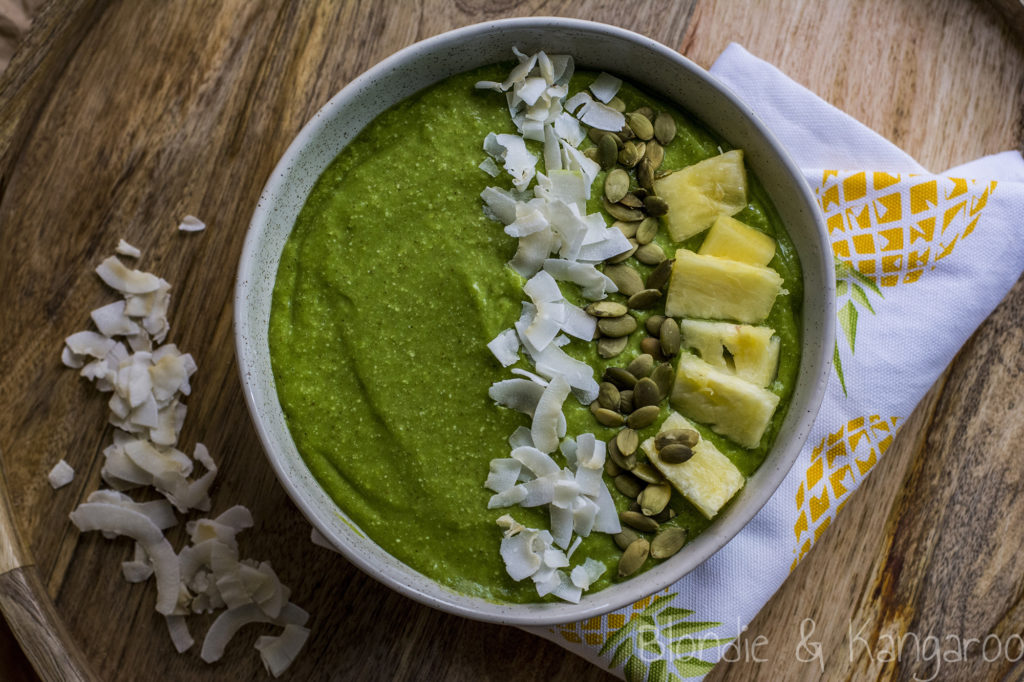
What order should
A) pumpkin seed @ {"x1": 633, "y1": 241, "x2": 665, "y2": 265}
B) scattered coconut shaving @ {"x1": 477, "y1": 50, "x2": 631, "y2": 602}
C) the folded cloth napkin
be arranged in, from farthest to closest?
the folded cloth napkin → pumpkin seed @ {"x1": 633, "y1": 241, "x2": 665, "y2": 265} → scattered coconut shaving @ {"x1": 477, "y1": 50, "x2": 631, "y2": 602}

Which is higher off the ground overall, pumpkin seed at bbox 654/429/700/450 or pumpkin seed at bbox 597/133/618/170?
pumpkin seed at bbox 597/133/618/170

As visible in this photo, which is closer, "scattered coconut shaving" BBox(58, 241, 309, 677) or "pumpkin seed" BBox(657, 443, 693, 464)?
"pumpkin seed" BBox(657, 443, 693, 464)

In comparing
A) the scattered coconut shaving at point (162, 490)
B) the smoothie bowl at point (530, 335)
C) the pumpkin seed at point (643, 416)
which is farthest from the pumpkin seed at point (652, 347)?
the scattered coconut shaving at point (162, 490)

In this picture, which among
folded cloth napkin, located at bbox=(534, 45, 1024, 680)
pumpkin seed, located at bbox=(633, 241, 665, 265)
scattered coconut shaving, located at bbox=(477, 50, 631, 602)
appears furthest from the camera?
folded cloth napkin, located at bbox=(534, 45, 1024, 680)

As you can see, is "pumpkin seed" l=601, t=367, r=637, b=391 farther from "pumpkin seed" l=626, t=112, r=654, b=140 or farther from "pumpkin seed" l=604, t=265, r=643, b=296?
"pumpkin seed" l=626, t=112, r=654, b=140

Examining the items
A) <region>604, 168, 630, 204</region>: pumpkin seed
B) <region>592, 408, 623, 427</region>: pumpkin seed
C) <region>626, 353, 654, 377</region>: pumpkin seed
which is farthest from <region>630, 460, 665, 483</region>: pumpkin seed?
<region>604, 168, 630, 204</region>: pumpkin seed

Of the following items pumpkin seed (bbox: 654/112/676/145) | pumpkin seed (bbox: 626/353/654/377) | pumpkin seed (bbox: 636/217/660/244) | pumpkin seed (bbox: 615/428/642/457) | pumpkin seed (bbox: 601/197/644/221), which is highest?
pumpkin seed (bbox: 654/112/676/145)

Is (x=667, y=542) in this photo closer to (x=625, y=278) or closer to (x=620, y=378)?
(x=620, y=378)
